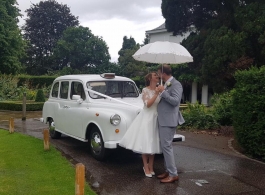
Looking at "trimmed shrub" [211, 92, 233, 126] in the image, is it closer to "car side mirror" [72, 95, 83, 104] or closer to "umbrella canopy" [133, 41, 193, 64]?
"car side mirror" [72, 95, 83, 104]

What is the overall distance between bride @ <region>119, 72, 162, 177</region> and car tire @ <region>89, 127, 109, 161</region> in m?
1.09

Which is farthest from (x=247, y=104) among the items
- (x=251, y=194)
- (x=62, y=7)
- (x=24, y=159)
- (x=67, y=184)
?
(x=62, y=7)

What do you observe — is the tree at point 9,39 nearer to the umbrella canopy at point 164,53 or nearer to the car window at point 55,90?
the car window at point 55,90

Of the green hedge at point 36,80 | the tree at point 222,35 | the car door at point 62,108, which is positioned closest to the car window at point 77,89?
the car door at point 62,108

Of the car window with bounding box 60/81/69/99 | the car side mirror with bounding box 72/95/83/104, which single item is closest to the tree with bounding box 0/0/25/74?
the car window with bounding box 60/81/69/99

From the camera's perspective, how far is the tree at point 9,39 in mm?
27203

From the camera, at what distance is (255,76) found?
8234mm

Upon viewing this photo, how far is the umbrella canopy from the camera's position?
6777 millimetres

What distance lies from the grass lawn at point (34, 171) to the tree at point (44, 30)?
42995 millimetres

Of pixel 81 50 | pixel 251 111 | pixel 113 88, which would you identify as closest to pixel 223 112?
pixel 251 111

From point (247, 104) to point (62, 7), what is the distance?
5268 cm

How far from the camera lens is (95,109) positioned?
8172 millimetres

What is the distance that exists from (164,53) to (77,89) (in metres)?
3.36

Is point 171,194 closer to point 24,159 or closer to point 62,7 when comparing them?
point 24,159
